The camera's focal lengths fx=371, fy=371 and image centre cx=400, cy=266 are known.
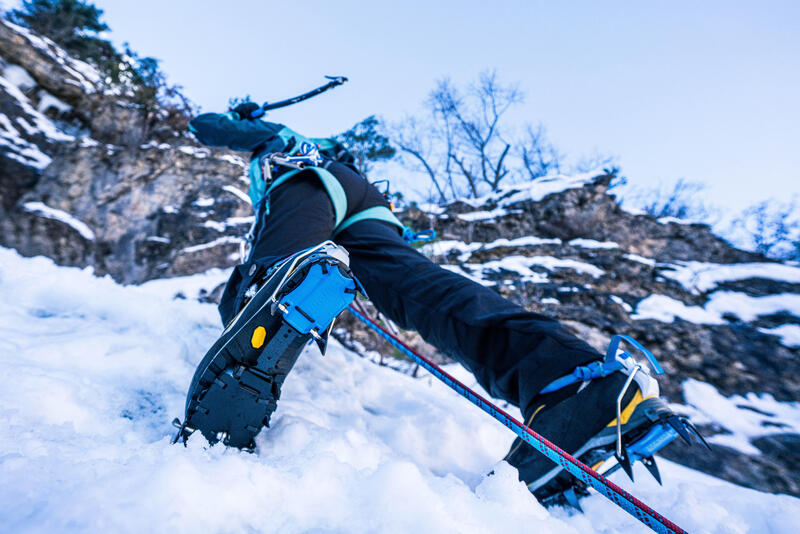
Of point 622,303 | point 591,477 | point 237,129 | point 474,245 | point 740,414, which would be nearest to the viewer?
point 591,477

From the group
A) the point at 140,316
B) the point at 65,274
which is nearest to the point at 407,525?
the point at 140,316

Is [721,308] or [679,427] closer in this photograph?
[679,427]

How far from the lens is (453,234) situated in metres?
6.72

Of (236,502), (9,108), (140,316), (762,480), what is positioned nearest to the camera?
(236,502)

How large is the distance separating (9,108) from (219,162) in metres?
4.82

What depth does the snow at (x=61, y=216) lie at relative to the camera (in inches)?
308

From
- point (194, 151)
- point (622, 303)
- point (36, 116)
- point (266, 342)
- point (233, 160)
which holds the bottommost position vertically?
point (622, 303)

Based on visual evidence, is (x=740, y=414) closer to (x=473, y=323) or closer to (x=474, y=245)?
(x=473, y=323)

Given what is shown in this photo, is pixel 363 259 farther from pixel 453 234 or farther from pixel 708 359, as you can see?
pixel 453 234

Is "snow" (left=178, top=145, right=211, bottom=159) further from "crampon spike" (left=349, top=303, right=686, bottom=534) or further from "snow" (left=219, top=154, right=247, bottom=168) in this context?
"crampon spike" (left=349, top=303, right=686, bottom=534)

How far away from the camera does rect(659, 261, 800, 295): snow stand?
14.5 feet

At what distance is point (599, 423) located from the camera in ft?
2.97

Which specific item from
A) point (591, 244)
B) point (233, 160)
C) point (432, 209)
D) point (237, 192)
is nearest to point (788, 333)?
point (591, 244)

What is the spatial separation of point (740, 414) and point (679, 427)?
8.74ft
